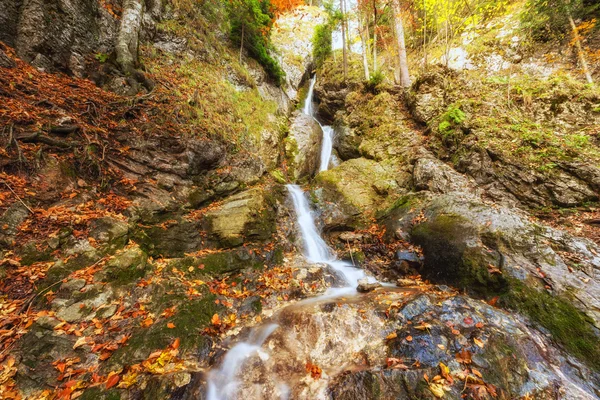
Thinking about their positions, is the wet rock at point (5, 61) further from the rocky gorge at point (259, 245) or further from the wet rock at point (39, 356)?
the wet rock at point (39, 356)

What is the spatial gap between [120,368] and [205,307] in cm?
146

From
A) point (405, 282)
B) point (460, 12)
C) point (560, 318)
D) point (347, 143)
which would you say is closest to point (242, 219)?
point (405, 282)

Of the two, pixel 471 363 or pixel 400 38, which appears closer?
pixel 471 363

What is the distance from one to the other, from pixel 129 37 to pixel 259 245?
8.17m

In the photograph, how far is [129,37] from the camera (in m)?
7.51

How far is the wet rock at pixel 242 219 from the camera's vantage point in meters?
6.19

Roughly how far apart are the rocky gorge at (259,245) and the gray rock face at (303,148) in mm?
2441

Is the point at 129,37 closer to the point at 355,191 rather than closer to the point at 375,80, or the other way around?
the point at 355,191

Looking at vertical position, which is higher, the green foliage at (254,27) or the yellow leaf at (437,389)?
the green foliage at (254,27)

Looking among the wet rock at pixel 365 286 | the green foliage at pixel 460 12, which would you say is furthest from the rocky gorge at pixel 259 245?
the green foliage at pixel 460 12

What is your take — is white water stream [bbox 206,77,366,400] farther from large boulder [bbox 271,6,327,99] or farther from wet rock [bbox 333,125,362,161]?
large boulder [bbox 271,6,327,99]

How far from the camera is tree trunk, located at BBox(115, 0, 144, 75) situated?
716cm

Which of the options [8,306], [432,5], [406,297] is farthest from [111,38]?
[432,5]

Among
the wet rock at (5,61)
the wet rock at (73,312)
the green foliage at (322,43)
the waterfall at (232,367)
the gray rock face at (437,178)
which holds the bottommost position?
the waterfall at (232,367)
